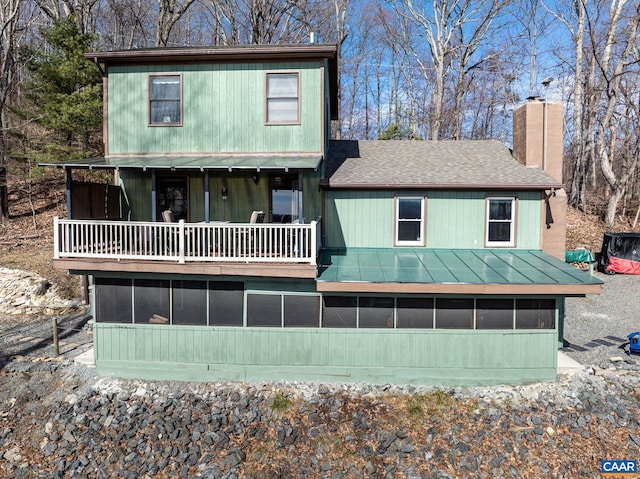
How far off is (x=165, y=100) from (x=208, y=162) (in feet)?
8.55

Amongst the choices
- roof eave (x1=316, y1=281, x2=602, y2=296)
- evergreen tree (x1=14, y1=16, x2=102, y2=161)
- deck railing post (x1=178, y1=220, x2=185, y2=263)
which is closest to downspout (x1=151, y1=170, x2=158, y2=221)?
deck railing post (x1=178, y1=220, x2=185, y2=263)

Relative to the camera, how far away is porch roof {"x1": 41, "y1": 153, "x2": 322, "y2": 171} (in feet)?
28.3

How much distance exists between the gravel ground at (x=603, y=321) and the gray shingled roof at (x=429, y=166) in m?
4.54

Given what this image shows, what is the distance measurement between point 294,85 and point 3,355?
1062cm

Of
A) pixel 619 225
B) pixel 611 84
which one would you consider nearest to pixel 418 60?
pixel 611 84

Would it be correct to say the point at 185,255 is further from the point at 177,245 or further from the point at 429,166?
the point at 429,166

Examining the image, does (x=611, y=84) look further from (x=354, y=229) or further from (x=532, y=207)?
(x=354, y=229)

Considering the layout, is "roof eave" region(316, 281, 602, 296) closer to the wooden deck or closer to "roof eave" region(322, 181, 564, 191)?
the wooden deck

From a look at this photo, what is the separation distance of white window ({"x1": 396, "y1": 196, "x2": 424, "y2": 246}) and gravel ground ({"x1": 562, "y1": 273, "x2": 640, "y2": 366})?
5028mm

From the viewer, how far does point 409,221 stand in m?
10.4

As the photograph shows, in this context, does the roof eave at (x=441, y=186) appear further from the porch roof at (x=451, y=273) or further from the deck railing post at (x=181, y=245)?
the deck railing post at (x=181, y=245)

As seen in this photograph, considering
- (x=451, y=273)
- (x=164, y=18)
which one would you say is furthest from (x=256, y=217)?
(x=164, y=18)

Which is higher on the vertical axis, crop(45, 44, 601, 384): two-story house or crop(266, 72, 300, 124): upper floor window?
crop(266, 72, 300, 124): upper floor window

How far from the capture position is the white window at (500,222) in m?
10.3
